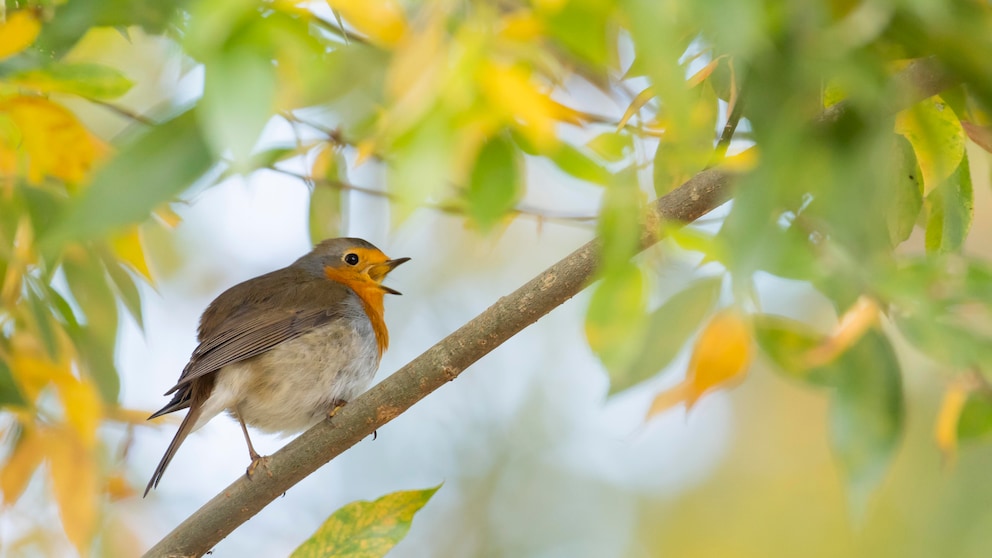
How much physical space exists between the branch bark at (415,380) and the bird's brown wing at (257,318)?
903 mm

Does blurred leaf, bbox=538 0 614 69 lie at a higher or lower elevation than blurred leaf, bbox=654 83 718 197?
higher

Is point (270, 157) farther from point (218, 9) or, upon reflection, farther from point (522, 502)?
point (522, 502)

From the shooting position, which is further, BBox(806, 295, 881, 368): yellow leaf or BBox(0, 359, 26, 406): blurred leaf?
BBox(0, 359, 26, 406): blurred leaf

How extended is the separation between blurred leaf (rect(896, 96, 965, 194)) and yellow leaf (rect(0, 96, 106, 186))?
1472 millimetres

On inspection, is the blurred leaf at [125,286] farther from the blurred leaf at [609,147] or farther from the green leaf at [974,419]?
the green leaf at [974,419]

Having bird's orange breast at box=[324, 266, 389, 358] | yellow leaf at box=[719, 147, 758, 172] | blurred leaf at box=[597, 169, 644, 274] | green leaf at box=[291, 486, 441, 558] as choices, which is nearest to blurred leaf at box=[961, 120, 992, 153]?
yellow leaf at box=[719, 147, 758, 172]

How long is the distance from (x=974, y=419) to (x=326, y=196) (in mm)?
1558

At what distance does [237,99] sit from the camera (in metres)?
1.09

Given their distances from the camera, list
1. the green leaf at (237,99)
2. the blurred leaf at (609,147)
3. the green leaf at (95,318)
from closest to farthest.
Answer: the green leaf at (237,99) → the blurred leaf at (609,147) → the green leaf at (95,318)

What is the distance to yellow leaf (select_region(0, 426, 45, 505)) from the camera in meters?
2.17

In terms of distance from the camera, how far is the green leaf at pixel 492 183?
148 cm

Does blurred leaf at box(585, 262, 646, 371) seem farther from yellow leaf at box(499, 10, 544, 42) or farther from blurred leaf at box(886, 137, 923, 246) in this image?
blurred leaf at box(886, 137, 923, 246)

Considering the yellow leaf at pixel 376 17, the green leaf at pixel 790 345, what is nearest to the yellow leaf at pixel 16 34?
the yellow leaf at pixel 376 17

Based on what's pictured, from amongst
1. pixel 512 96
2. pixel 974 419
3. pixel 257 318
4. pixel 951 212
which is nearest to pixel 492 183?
pixel 512 96
